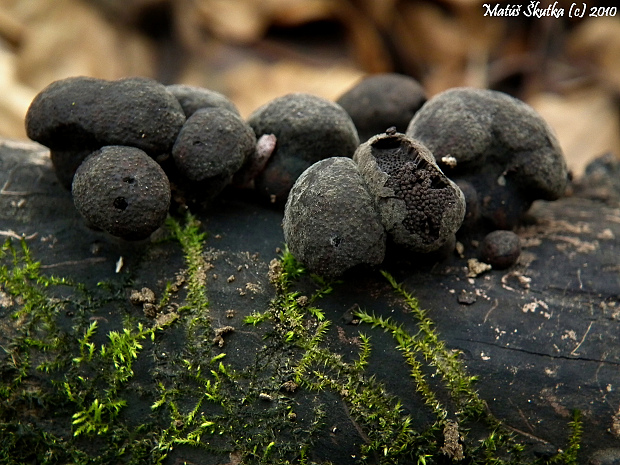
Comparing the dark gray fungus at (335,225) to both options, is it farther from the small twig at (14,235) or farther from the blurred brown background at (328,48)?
the blurred brown background at (328,48)

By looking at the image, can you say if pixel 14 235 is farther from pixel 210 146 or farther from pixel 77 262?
pixel 210 146

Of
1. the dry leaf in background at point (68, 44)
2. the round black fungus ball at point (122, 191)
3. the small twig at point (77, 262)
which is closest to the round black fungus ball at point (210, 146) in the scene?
the round black fungus ball at point (122, 191)

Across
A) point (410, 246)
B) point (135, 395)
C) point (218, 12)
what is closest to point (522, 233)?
point (410, 246)

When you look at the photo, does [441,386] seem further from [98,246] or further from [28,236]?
[28,236]

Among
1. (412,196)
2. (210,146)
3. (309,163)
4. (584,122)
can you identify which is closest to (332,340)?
(412,196)

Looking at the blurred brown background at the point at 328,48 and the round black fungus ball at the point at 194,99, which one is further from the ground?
the round black fungus ball at the point at 194,99

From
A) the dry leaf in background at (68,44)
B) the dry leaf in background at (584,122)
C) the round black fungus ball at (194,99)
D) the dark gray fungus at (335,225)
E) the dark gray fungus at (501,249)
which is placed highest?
the round black fungus ball at (194,99)
